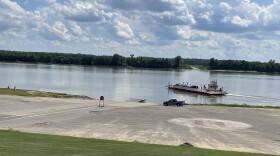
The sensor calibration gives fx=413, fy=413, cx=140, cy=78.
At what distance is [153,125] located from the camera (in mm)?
32562

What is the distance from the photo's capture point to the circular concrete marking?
110 ft

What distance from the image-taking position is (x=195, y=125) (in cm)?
3362

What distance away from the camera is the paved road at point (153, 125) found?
1022 inches

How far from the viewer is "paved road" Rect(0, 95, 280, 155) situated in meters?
26.0

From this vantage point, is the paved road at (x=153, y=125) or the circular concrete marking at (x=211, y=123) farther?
the circular concrete marking at (x=211, y=123)

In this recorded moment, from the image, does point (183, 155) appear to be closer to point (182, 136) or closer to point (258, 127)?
point (182, 136)

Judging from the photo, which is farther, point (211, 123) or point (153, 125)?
point (211, 123)

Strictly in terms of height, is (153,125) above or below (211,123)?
above

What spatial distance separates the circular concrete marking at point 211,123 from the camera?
110ft

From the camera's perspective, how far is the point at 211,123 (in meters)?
35.8

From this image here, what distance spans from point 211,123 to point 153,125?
6.08 metres

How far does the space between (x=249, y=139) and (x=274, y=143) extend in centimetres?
177

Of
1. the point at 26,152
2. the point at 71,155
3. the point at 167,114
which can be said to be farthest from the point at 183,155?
the point at 167,114

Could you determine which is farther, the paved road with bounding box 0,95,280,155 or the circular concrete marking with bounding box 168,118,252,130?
the circular concrete marking with bounding box 168,118,252,130
